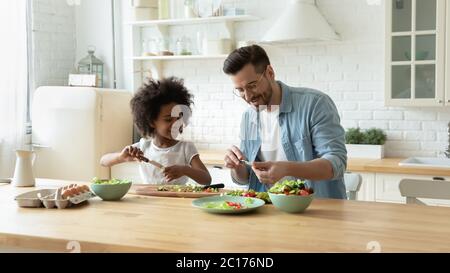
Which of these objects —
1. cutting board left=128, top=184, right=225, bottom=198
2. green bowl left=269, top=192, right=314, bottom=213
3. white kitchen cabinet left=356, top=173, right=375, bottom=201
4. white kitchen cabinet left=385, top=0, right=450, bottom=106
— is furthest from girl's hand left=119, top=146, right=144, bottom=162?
white kitchen cabinet left=385, top=0, right=450, bottom=106

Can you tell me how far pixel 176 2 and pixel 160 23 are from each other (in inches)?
10.6

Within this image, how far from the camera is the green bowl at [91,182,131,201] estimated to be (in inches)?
98.0

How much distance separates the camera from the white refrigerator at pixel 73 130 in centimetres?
502

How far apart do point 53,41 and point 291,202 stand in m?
4.10

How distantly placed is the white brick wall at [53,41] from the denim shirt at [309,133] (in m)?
3.21

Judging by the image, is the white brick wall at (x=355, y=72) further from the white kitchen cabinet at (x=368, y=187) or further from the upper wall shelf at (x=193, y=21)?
the white kitchen cabinet at (x=368, y=187)

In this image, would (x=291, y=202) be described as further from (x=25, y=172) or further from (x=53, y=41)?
(x=53, y=41)

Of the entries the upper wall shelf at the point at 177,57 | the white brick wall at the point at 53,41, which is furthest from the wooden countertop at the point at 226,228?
the white brick wall at the point at 53,41

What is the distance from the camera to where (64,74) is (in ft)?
18.7

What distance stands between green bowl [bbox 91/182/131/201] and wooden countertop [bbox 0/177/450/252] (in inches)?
3.3

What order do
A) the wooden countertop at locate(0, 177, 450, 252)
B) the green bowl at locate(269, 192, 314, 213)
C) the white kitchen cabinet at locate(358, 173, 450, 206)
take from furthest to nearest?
the white kitchen cabinet at locate(358, 173, 450, 206)
the green bowl at locate(269, 192, 314, 213)
the wooden countertop at locate(0, 177, 450, 252)

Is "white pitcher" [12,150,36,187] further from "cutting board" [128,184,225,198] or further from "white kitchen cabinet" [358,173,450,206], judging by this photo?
"white kitchen cabinet" [358,173,450,206]
